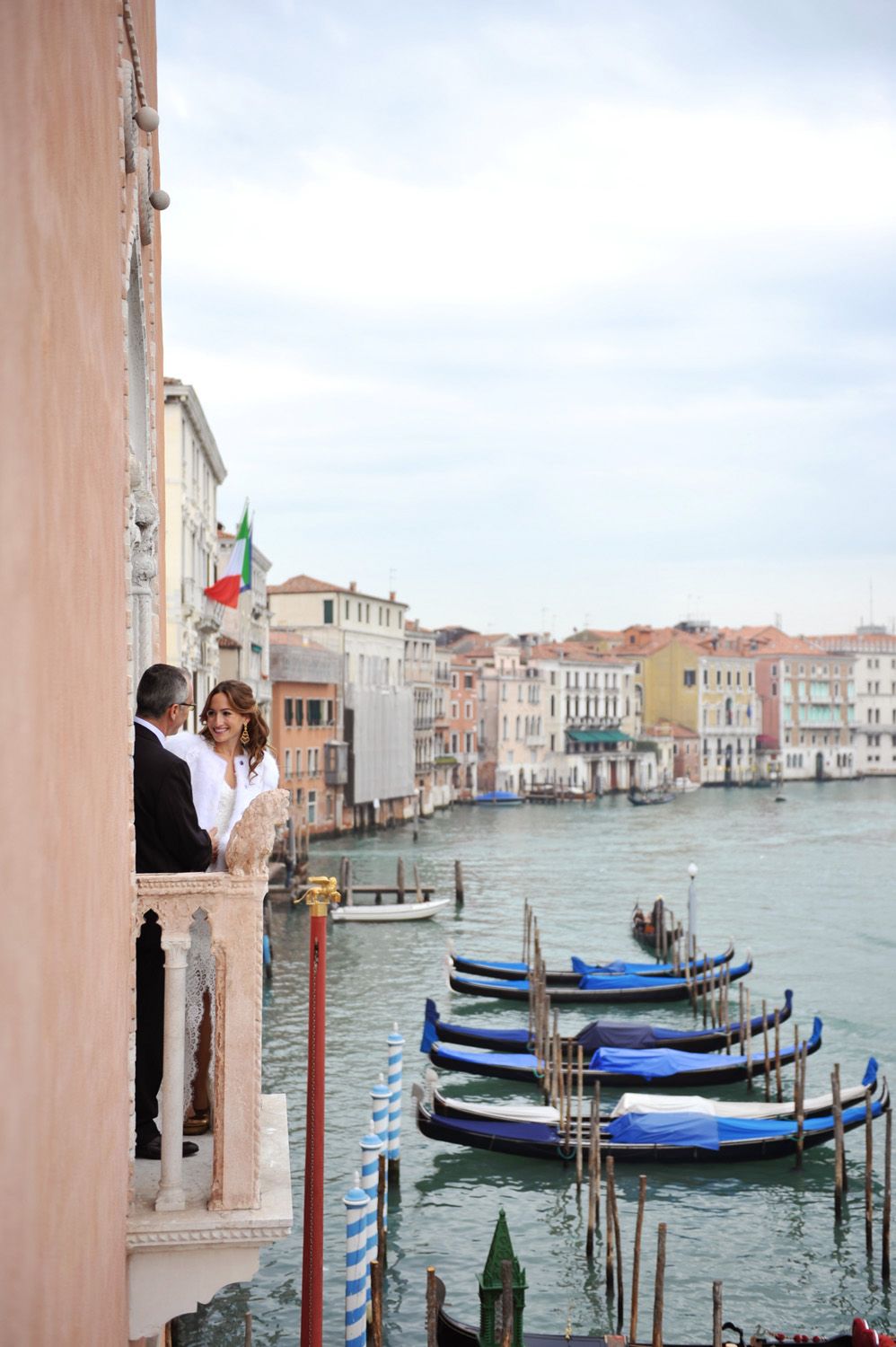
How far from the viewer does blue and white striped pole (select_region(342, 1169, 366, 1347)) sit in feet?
18.7

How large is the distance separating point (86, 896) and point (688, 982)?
14461 millimetres

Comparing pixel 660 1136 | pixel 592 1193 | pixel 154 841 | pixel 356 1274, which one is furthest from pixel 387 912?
pixel 154 841

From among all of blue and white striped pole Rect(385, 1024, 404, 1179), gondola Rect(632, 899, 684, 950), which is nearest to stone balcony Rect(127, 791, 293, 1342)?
blue and white striped pole Rect(385, 1024, 404, 1179)

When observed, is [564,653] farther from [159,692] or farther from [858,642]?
[159,692]

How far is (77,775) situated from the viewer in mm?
1345

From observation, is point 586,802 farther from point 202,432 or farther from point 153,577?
point 153,577

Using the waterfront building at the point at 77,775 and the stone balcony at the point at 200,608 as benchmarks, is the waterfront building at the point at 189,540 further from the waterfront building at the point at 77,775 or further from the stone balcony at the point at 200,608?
the waterfront building at the point at 77,775

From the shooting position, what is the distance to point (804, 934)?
19734 mm

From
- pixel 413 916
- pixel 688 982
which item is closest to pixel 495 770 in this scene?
pixel 413 916

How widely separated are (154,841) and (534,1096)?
934 centimetres

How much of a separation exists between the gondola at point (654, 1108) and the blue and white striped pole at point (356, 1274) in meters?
3.59

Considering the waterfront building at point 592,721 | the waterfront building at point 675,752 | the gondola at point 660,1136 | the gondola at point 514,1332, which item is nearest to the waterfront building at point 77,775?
the gondola at point 514,1332

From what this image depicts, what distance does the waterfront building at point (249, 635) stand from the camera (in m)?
24.3

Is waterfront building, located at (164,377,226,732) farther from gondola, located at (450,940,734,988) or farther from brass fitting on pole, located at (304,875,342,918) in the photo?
brass fitting on pole, located at (304,875,342,918)
